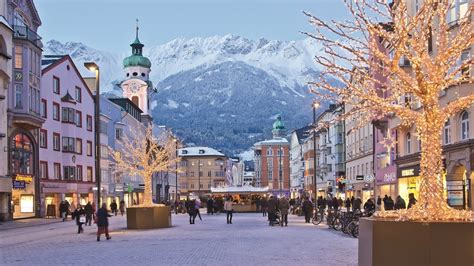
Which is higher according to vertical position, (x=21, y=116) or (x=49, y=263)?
(x=21, y=116)

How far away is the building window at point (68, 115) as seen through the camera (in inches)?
2685

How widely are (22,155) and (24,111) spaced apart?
4395 millimetres

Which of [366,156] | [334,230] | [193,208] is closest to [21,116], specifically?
[193,208]

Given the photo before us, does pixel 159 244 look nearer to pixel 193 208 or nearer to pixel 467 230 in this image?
pixel 467 230

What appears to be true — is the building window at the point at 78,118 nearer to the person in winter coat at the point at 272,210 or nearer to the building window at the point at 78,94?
the building window at the point at 78,94

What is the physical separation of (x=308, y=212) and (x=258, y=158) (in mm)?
145610

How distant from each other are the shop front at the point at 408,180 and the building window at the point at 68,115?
3345 cm

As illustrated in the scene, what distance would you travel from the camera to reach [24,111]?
53875 millimetres

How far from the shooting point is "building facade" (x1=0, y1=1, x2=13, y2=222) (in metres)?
49.3

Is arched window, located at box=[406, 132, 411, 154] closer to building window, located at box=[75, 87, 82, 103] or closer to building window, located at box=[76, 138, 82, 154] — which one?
building window, located at box=[76, 138, 82, 154]

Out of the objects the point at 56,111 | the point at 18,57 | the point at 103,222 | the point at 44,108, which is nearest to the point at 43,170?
the point at 44,108

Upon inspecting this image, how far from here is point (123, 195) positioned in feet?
303

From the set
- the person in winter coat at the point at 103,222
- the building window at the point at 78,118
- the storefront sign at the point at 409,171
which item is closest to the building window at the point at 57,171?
the building window at the point at 78,118

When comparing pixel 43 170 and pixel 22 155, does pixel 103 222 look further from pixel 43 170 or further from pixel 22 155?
pixel 43 170
